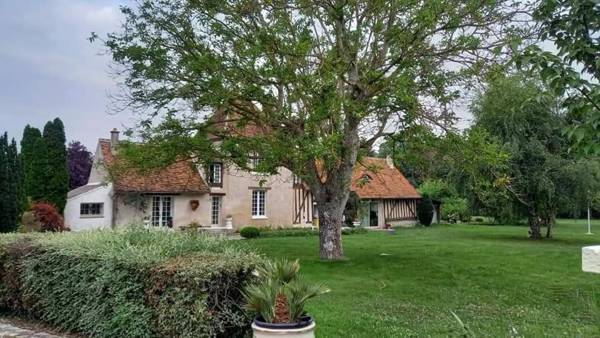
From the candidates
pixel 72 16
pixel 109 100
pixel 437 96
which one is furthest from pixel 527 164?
pixel 72 16

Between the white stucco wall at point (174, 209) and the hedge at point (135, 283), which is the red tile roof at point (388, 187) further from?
the hedge at point (135, 283)

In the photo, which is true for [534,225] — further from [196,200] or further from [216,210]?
[196,200]

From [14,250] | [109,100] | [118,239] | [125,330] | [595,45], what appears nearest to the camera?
[595,45]

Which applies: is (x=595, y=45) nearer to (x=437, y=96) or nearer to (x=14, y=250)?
(x=14, y=250)

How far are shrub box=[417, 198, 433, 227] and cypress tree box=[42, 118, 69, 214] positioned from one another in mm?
27263

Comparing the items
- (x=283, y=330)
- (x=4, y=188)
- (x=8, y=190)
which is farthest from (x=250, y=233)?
(x=283, y=330)

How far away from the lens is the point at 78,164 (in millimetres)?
36844

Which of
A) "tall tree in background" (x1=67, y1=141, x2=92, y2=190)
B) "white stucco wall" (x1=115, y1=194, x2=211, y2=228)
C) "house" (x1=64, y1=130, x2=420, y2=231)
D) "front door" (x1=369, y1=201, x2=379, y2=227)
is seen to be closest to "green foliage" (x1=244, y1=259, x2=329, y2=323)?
"house" (x1=64, y1=130, x2=420, y2=231)

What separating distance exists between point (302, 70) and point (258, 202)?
19492 mm

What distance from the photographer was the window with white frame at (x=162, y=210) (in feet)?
88.3

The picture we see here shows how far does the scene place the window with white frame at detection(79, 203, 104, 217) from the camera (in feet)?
82.0

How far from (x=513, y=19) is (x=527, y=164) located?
12.0 metres

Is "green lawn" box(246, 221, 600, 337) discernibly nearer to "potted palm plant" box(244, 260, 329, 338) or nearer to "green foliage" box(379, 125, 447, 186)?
"potted palm plant" box(244, 260, 329, 338)

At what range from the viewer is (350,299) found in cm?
943
